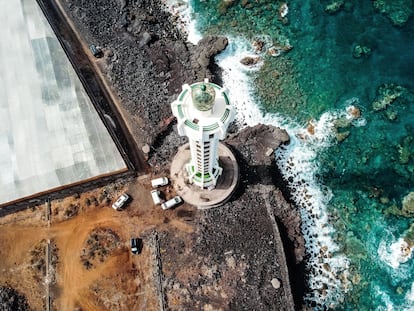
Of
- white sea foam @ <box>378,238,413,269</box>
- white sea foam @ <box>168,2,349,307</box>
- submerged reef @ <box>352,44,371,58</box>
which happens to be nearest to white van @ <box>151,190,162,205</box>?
white sea foam @ <box>168,2,349,307</box>

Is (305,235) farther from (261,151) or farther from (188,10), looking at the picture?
(188,10)

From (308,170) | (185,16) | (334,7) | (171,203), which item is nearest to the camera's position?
(171,203)

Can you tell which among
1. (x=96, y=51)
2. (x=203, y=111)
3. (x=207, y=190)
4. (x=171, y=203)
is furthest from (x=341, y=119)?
(x=96, y=51)

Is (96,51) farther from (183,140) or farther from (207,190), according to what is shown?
(207,190)

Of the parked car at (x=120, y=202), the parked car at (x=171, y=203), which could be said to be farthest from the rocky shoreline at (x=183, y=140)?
the parked car at (x=120, y=202)

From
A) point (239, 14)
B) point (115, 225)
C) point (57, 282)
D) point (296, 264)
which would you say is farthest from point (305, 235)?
point (239, 14)
